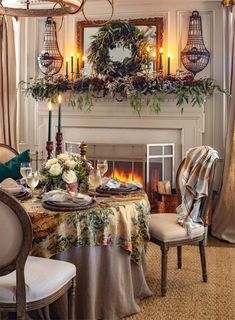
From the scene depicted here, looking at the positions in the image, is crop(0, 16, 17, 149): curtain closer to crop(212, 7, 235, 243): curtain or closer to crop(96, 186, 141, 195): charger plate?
crop(96, 186, 141, 195): charger plate

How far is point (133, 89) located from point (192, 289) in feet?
7.26

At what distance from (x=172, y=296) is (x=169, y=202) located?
1.48 meters

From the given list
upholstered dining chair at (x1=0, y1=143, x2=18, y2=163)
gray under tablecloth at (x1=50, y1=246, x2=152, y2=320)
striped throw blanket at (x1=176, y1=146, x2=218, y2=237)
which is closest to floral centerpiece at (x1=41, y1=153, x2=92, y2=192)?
gray under tablecloth at (x1=50, y1=246, x2=152, y2=320)

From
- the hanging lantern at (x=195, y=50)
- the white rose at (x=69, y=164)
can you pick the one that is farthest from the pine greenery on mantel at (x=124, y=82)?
the white rose at (x=69, y=164)

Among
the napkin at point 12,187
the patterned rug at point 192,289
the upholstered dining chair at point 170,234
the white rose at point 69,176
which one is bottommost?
the patterned rug at point 192,289

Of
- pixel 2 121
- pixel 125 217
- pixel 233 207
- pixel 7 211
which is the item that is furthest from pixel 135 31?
pixel 7 211

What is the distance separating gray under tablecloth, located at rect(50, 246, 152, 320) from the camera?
247 centimetres

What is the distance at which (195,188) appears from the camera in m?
3.11

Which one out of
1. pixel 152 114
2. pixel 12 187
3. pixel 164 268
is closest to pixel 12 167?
pixel 12 187

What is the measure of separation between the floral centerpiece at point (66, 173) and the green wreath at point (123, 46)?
2.14m

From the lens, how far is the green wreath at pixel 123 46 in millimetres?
4625

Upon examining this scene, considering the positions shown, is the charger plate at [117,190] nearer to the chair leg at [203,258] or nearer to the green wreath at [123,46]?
the chair leg at [203,258]

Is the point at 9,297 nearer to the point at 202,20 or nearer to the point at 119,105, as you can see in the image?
the point at 119,105

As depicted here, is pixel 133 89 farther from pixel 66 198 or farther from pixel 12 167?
pixel 66 198
